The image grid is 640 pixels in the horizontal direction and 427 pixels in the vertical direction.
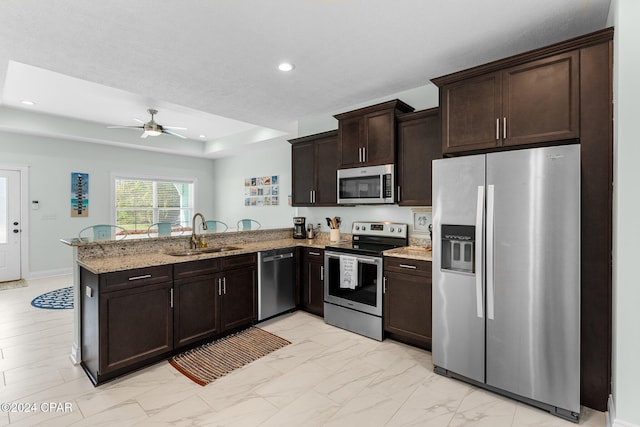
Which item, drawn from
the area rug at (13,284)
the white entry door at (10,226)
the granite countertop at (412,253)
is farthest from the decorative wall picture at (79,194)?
the granite countertop at (412,253)

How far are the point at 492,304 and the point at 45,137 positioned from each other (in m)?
7.34

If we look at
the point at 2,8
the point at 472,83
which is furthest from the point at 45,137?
the point at 472,83

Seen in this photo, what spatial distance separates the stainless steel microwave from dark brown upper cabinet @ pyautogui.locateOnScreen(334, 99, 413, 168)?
0.27 ft

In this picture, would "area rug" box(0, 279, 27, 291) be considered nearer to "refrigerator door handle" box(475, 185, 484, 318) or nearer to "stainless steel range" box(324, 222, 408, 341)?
"stainless steel range" box(324, 222, 408, 341)

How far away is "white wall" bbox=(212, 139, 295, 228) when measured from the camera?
6.38 m

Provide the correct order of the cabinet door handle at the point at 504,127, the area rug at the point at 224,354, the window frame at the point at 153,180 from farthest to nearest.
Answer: the window frame at the point at 153,180, the area rug at the point at 224,354, the cabinet door handle at the point at 504,127

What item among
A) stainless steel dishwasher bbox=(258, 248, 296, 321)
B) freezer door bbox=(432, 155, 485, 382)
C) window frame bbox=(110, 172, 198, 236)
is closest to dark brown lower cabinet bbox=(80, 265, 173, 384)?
stainless steel dishwasher bbox=(258, 248, 296, 321)

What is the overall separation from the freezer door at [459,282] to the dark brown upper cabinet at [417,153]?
0.68 m

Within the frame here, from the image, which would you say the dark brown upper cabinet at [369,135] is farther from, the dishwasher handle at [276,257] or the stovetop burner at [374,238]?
the dishwasher handle at [276,257]

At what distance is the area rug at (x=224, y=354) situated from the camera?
8.51 ft

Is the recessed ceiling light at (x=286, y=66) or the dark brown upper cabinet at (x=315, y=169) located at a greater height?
the recessed ceiling light at (x=286, y=66)

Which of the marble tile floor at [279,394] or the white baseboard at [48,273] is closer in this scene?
the marble tile floor at [279,394]

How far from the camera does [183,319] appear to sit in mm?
2865

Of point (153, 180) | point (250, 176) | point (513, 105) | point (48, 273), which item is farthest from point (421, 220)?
point (48, 273)
